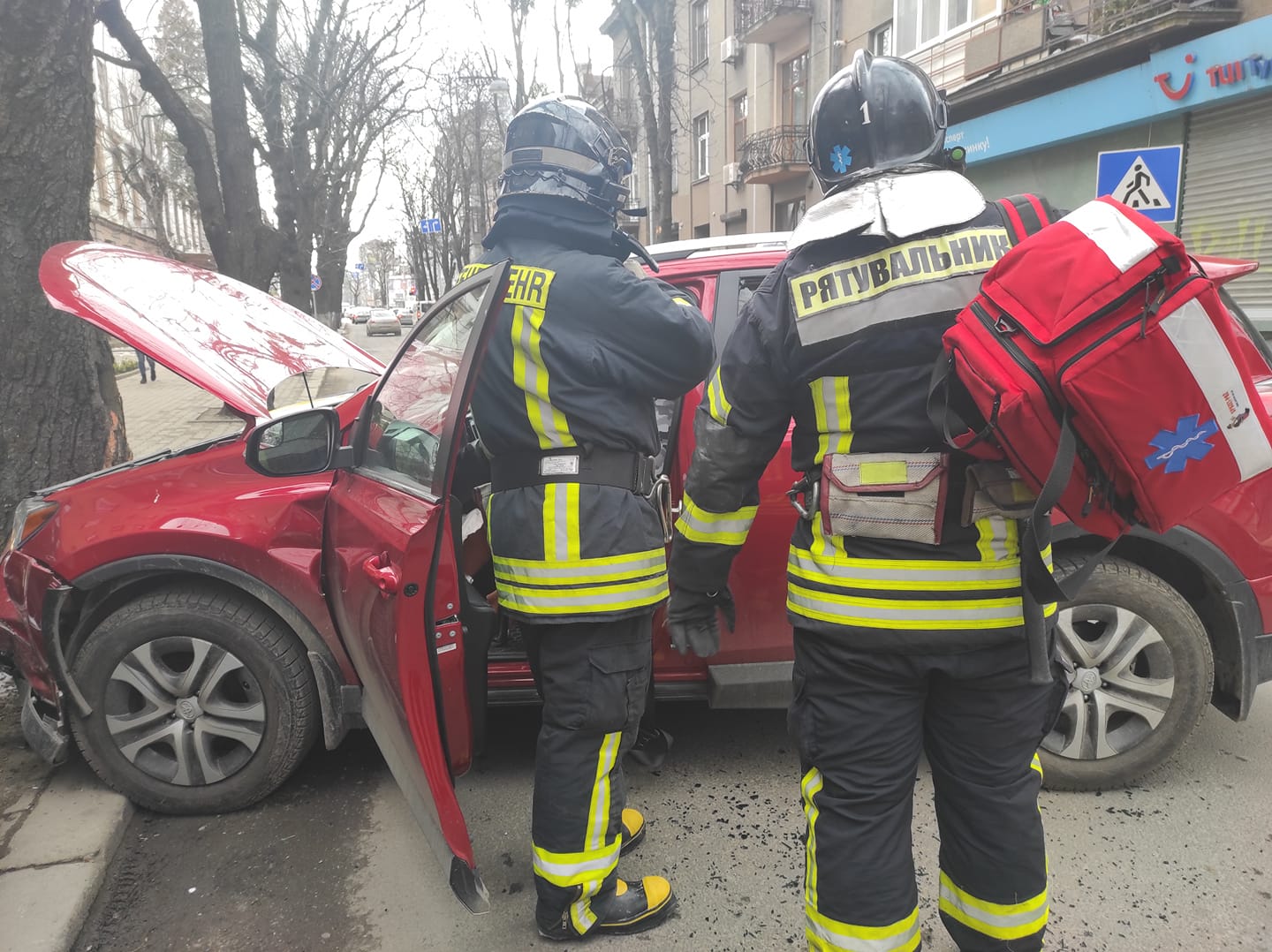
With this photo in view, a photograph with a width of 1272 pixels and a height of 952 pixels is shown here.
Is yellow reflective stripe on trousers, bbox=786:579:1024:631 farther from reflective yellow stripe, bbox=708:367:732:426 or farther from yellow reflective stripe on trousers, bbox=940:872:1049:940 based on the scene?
yellow reflective stripe on trousers, bbox=940:872:1049:940

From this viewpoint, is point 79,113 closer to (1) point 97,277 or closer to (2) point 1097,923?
(1) point 97,277

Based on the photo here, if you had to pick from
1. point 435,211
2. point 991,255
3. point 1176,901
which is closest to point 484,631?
point 991,255

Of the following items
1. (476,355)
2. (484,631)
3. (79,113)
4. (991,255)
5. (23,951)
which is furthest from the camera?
(79,113)

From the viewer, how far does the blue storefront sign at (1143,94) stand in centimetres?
917

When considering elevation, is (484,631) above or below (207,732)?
above

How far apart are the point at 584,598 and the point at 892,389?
890 millimetres

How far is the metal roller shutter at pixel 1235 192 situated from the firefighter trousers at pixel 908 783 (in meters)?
9.37

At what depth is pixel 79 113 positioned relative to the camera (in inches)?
157

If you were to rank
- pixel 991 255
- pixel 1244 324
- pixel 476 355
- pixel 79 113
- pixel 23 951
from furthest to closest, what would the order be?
pixel 79 113 < pixel 1244 324 < pixel 23 951 < pixel 476 355 < pixel 991 255

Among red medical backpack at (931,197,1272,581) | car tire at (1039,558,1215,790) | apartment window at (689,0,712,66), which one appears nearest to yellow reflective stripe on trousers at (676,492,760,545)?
red medical backpack at (931,197,1272,581)

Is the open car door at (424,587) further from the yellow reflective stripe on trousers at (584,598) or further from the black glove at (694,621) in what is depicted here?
the black glove at (694,621)

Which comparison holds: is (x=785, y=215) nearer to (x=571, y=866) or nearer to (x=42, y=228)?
(x=42, y=228)

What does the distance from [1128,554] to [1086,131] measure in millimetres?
10781

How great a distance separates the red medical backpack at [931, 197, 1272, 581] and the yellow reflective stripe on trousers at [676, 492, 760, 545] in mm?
603
